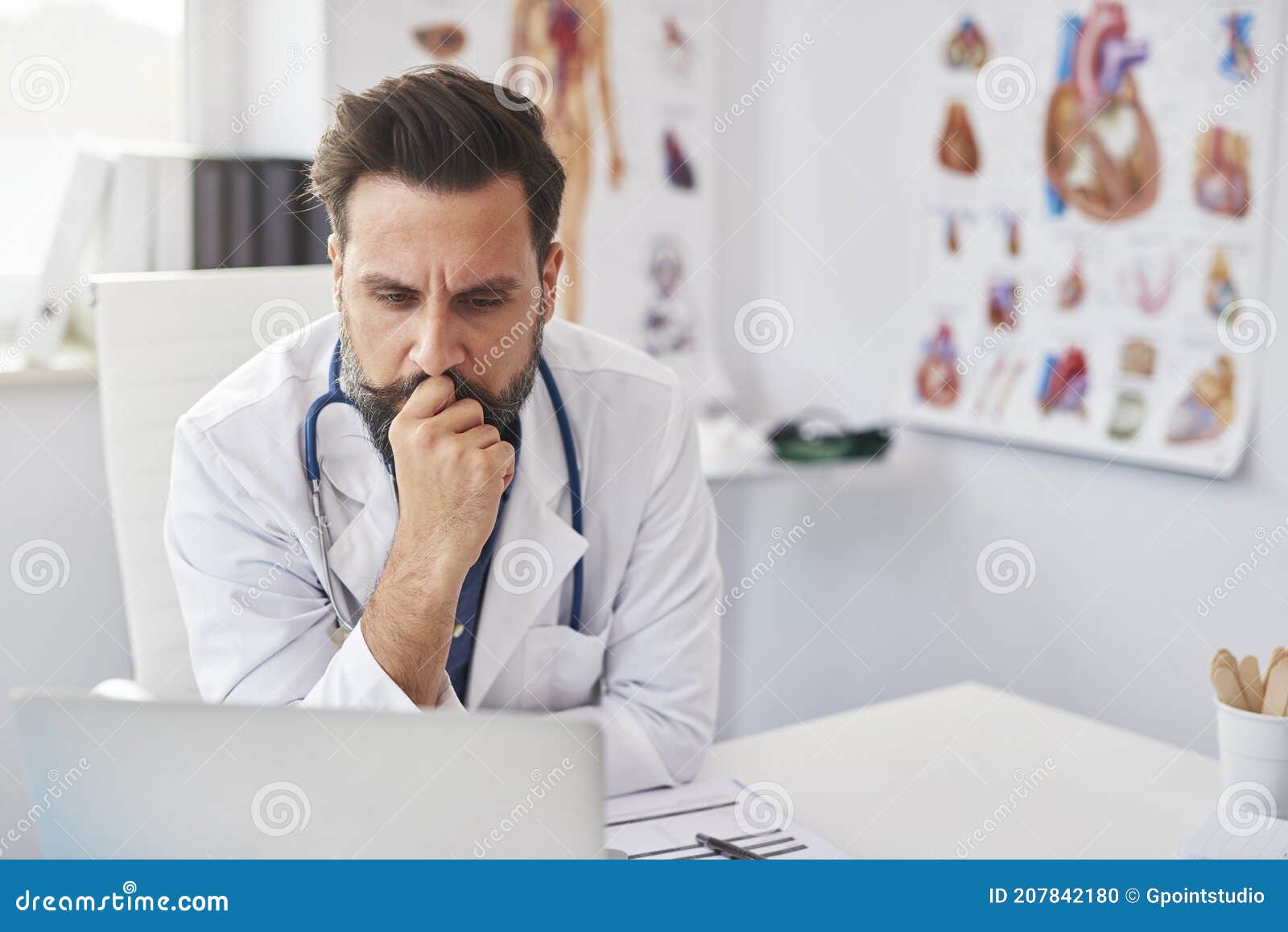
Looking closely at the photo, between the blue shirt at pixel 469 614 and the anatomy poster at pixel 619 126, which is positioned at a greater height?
the anatomy poster at pixel 619 126

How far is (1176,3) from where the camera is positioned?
2197mm

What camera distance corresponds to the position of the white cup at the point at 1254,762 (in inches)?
46.5

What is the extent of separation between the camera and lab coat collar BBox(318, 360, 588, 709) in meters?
1.39

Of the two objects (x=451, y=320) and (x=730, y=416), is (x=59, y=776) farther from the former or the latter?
(x=730, y=416)

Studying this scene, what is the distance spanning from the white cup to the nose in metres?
0.82
